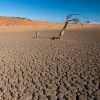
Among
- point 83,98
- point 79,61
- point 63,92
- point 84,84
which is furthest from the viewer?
point 79,61

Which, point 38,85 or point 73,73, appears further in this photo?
point 73,73

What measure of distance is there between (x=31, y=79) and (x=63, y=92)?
2014mm

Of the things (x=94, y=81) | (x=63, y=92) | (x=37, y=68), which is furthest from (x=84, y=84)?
(x=37, y=68)

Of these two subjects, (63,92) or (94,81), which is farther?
(94,81)

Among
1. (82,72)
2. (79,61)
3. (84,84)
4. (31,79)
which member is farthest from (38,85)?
(79,61)

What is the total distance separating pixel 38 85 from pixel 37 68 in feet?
8.59

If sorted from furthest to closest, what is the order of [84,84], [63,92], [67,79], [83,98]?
[67,79] → [84,84] → [63,92] → [83,98]

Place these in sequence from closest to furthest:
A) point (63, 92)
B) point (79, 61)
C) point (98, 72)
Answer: point (63, 92), point (98, 72), point (79, 61)

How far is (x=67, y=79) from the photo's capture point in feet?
28.6

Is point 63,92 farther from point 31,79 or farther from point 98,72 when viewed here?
point 98,72

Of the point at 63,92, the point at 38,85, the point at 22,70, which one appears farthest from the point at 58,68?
the point at 63,92

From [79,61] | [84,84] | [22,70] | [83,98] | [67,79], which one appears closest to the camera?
[83,98]

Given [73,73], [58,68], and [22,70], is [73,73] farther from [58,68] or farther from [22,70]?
[22,70]

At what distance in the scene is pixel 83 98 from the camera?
22.2ft
